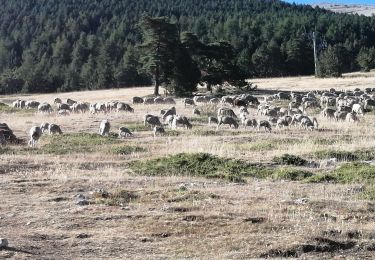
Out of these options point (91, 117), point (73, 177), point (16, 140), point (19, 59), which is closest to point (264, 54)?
point (19, 59)

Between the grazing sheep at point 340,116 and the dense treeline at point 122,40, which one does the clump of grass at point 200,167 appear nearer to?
the grazing sheep at point 340,116

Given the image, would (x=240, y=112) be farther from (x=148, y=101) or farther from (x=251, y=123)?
(x=148, y=101)

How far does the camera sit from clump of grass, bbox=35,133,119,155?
885 inches

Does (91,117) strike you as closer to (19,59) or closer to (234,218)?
(234,218)

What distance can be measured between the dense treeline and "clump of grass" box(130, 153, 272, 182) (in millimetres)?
43535

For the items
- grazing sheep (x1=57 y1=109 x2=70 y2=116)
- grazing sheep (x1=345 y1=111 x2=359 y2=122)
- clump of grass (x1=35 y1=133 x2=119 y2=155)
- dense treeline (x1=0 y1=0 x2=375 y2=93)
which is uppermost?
dense treeline (x1=0 y1=0 x2=375 y2=93)

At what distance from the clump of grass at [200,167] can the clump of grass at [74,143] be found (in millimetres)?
3994

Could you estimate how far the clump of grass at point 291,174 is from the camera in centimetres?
1661

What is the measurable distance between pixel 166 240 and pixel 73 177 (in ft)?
20.9

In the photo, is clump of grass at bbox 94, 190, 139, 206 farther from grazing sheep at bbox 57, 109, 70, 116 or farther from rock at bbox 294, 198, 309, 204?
grazing sheep at bbox 57, 109, 70, 116

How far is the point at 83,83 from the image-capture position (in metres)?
101

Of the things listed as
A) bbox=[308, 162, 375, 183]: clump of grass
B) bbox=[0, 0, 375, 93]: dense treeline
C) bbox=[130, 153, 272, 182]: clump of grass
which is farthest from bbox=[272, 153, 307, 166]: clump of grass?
bbox=[0, 0, 375, 93]: dense treeline

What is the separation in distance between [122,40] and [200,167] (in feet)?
355

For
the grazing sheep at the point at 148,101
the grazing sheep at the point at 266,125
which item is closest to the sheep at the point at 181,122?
the grazing sheep at the point at 266,125
